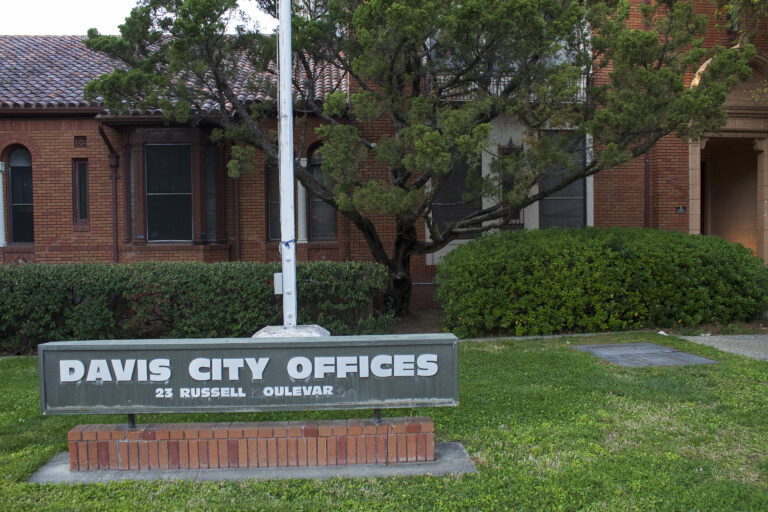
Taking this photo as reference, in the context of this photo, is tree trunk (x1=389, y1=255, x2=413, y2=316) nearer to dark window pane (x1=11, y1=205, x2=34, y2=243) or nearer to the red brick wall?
the red brick wall

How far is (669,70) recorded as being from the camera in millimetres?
8852

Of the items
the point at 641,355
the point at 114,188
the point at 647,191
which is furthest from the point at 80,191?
the point at 647,191

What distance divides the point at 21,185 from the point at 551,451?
13009 mm

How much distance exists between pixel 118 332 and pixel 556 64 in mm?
8062

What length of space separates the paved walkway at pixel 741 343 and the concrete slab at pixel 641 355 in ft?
2.25

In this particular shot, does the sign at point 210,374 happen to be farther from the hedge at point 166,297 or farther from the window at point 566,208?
the window at point 566,208

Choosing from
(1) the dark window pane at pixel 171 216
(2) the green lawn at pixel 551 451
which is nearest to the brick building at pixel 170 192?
(1) the dark window pane at pixel 171 216

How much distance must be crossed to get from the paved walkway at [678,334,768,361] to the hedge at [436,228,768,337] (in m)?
0.69

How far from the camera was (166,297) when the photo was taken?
8.99 meters

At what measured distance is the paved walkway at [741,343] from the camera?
313 inches

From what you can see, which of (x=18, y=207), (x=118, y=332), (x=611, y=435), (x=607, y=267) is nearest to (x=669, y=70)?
(x=607, y=267)

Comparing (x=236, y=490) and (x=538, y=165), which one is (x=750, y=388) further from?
(x=236, y=490)

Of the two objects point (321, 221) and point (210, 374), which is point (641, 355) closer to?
point (210, 374)

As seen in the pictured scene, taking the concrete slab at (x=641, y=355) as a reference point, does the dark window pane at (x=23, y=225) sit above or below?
above
